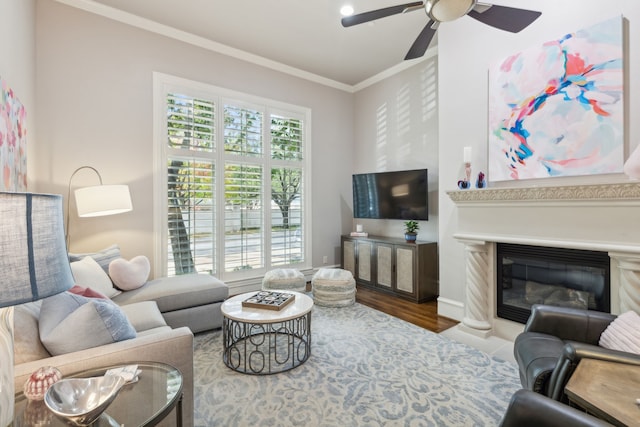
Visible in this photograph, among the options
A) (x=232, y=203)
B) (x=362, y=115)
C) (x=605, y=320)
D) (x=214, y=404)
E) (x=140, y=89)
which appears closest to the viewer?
(x=605, y=320)

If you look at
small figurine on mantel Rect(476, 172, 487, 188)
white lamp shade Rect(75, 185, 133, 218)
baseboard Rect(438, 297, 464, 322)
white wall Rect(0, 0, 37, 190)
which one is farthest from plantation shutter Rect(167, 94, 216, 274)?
small figurine on mantel Rect(476, 172, 487, 188)

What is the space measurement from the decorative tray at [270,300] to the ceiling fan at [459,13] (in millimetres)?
2128

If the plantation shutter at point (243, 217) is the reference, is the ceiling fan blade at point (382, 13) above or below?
above

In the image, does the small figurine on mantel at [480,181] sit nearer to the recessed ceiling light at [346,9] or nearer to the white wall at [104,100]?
the recessed ceiling light at [346,9]

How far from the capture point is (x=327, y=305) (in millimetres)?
3627

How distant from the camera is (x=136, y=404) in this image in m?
1.12

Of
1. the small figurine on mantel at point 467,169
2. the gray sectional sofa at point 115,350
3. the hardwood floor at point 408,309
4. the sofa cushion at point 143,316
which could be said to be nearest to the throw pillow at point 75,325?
the gray sectional sofa at point 115,350

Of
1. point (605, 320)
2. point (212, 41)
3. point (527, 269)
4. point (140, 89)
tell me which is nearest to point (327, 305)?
point (527, 269)

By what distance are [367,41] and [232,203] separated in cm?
273

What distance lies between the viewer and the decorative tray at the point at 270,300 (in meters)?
2.34

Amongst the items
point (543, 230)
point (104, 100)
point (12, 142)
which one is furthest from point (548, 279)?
point (104, 100)

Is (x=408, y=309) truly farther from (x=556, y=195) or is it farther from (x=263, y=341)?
(x=556, y=195)

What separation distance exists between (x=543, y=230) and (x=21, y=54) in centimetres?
456

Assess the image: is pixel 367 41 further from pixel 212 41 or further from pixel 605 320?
pixel 605 320
